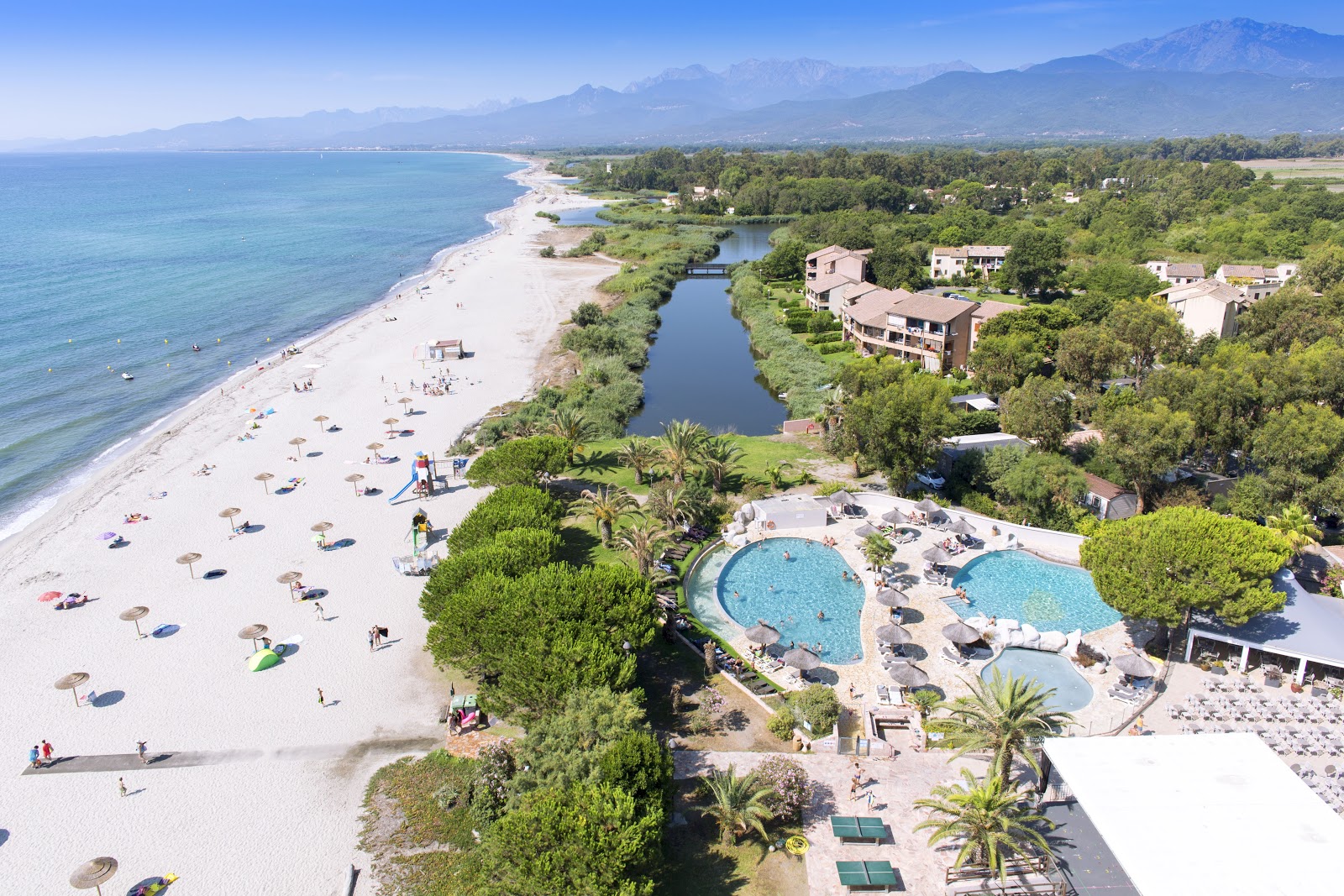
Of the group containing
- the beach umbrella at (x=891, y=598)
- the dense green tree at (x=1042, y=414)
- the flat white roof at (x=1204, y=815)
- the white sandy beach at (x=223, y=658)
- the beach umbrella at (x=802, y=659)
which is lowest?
the white sandy beach at (x=223, y=658)

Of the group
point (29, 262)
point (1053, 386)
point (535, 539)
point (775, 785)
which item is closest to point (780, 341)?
point (1053, 386)

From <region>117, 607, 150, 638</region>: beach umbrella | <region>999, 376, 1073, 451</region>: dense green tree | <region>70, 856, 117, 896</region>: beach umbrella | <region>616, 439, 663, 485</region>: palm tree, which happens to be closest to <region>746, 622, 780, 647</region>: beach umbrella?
<region>616, 439, 663, 485</region>: palm tree

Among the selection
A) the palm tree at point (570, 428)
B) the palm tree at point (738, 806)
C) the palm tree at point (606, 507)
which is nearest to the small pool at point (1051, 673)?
the palm tree at point (738, 806)

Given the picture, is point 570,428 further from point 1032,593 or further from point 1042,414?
point 1042,414

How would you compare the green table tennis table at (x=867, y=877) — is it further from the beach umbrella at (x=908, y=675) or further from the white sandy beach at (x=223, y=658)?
the white sandy beach at (x=223, y=658)

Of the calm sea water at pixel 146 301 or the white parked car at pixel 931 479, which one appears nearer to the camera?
the white parked car at pixel 931 479

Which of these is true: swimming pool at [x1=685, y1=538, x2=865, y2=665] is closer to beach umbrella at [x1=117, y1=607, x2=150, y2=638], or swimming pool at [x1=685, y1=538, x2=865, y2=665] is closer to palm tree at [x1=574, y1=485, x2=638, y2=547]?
palm tree at [x1=574, y1=485, x2=638, y2=547]

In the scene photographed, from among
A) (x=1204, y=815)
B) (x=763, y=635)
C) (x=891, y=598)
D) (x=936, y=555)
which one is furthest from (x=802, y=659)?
(x=1204, y=815)
